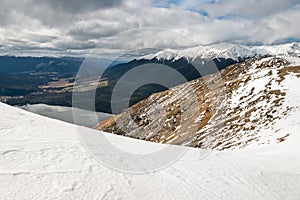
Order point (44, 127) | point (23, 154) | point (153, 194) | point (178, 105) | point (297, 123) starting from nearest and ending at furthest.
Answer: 1. point (153, 194)
2. point (23, 154)
3. point (44, 127)
4. point (297, 123)
5. point (178, 105)

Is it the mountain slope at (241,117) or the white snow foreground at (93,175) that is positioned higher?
the white snow foreground at (93,175)

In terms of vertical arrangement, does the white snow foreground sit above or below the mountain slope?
above

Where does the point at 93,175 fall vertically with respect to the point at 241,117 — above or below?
above

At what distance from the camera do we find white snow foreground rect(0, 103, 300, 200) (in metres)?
8.56

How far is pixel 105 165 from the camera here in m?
11.0

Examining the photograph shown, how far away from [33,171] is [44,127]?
6024 mm

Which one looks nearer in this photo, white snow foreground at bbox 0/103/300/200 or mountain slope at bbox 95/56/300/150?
white snow foreground at bbox 0/103/300/200

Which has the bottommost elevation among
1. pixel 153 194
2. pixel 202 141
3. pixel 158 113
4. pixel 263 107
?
pixel 158 113

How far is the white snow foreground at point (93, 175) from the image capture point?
856cm

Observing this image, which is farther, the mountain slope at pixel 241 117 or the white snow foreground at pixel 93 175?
the mountain slope at pixel 241 117

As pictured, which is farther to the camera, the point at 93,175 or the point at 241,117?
the point at 241,117

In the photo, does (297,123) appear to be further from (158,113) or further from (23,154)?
(158,113)

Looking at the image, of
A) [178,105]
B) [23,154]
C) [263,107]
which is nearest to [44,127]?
[23,154]

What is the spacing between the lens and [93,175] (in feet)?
32.2
